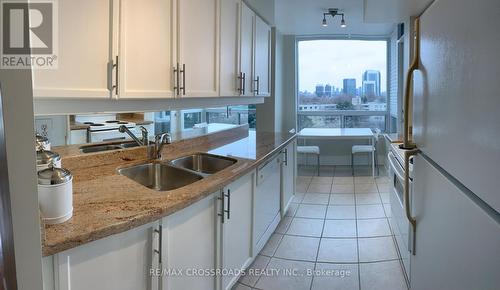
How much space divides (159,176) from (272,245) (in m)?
1.40

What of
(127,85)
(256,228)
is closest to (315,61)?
(256,228)

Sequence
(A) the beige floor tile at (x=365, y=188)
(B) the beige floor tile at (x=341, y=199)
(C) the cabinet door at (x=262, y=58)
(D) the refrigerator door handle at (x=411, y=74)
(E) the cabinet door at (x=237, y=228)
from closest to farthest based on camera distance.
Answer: (D) the refrigerator door handle at (x=411, y=74) → (E) the cabinet door at (x=237, y=228) → (C) the cabinet door at (x=262, y=58) → (B) the beige floor tile at (x=341, y=199) → (A) the beige floor tile at (x=365, y=188)

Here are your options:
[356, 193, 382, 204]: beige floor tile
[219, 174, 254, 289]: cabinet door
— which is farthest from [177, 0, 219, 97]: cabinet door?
[356, 193, 382, 204]: beige floor tile

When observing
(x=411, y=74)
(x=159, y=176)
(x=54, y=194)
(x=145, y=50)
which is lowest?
(x=159, y=176)

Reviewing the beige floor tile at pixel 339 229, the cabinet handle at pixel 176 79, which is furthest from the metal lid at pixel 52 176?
the beige floor tile at pixel 339 229

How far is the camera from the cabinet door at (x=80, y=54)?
1.46 m

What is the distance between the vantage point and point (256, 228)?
8.79 ft

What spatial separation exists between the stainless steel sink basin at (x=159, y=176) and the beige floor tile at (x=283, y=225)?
1589 mm

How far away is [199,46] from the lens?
2.47 metres

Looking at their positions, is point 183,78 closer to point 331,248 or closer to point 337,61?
point 331,248

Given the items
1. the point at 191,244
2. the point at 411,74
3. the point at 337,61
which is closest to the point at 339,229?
the point at 191,244

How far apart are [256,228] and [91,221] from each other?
5.29ft

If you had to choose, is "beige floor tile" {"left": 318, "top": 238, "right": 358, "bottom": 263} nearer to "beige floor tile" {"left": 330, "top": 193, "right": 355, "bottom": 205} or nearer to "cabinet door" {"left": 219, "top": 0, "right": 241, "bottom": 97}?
"beige floor tile" {"left": 330, "top": 193, "right": 355, "bottom": 205}

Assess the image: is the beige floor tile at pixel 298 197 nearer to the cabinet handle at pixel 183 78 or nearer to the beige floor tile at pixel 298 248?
the beige floor tile at pixel 298 248
